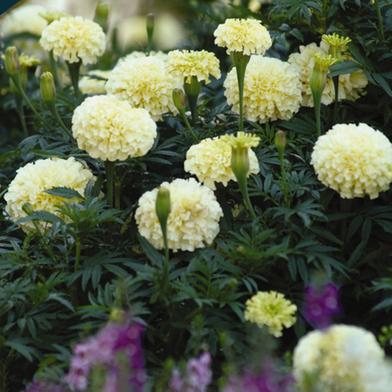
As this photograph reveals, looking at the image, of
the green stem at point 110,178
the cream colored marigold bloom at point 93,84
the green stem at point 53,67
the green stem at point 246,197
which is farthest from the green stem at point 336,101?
the green stem at point 53,67

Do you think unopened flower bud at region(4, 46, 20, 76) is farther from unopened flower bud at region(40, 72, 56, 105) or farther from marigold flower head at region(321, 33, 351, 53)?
marigold flower head at region(321, 33, 351, 53)

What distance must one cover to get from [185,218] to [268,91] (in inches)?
20.3

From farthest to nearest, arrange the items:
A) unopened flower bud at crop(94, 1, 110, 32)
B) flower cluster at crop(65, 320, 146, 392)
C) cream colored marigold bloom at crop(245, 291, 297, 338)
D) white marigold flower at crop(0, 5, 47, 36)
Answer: white marigold flower at crop(0, 5, 47, 36) < unopened flower bud at crop(94, 1, 110, 32) < cream colored marigold bloom at crop(245, 291, 297, 338) < flower cluster at crop(65, 320, 146, 392)

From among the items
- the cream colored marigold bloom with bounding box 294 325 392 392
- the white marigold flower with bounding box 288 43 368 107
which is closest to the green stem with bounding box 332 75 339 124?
the white marigold flower with bounding box 288 43 368 107

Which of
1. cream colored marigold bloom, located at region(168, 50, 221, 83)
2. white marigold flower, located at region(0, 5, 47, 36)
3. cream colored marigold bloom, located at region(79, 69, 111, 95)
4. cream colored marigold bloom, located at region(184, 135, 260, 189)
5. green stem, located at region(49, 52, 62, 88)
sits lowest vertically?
white marigold flower, located at region(0, 5, 47, 36)

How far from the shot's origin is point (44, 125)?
2.79 m

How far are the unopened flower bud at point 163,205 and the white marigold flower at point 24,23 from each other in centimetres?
219

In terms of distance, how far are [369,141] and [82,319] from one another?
808 millimetres

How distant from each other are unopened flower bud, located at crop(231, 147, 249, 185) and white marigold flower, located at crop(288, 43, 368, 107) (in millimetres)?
514

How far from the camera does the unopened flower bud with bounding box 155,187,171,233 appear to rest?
6.42 ft

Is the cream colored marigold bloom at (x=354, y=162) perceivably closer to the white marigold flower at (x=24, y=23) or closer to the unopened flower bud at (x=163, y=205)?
the unopened flower bud at (x=163, y=205)

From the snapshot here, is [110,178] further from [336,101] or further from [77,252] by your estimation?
[336,101]

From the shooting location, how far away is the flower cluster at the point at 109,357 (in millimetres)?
1725

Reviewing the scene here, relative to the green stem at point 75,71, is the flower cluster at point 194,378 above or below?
below
